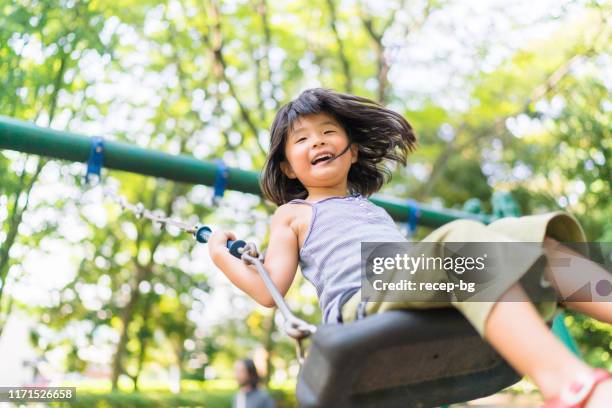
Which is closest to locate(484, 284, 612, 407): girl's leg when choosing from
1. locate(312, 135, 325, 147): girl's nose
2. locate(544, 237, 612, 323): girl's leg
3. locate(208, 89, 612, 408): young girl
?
locate(208, 89, 612, 408): young girl

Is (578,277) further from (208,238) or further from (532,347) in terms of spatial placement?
(208,238)

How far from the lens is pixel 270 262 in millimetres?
1608

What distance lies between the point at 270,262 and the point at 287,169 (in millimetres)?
462

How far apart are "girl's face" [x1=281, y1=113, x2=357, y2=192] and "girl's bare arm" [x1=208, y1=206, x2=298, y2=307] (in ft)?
0.48

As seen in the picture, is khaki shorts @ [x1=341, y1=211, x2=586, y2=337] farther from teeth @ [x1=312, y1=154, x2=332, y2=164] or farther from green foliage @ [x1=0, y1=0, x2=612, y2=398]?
green foliage @ [x1=0, y1=0, x2=612, y2=398]

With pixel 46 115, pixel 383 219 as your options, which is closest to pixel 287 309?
pixel 383 219

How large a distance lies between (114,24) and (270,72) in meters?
2.42

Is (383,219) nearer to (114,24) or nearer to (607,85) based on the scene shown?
(114,24)

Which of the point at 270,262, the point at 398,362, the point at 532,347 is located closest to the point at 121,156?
the point at 270,262

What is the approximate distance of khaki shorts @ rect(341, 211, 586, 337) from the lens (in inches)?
43.1

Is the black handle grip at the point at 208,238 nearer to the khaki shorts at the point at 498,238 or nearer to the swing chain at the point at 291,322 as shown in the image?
the swing chain at the point at 291,322

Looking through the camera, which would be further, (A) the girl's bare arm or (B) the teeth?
(B) the teeth

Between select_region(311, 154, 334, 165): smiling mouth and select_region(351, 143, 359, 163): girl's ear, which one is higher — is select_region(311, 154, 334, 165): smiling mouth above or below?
below

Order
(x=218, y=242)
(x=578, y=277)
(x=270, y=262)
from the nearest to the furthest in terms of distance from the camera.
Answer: (x=578, y=277) < (x=270, y=262) < (x=218, y=242)
